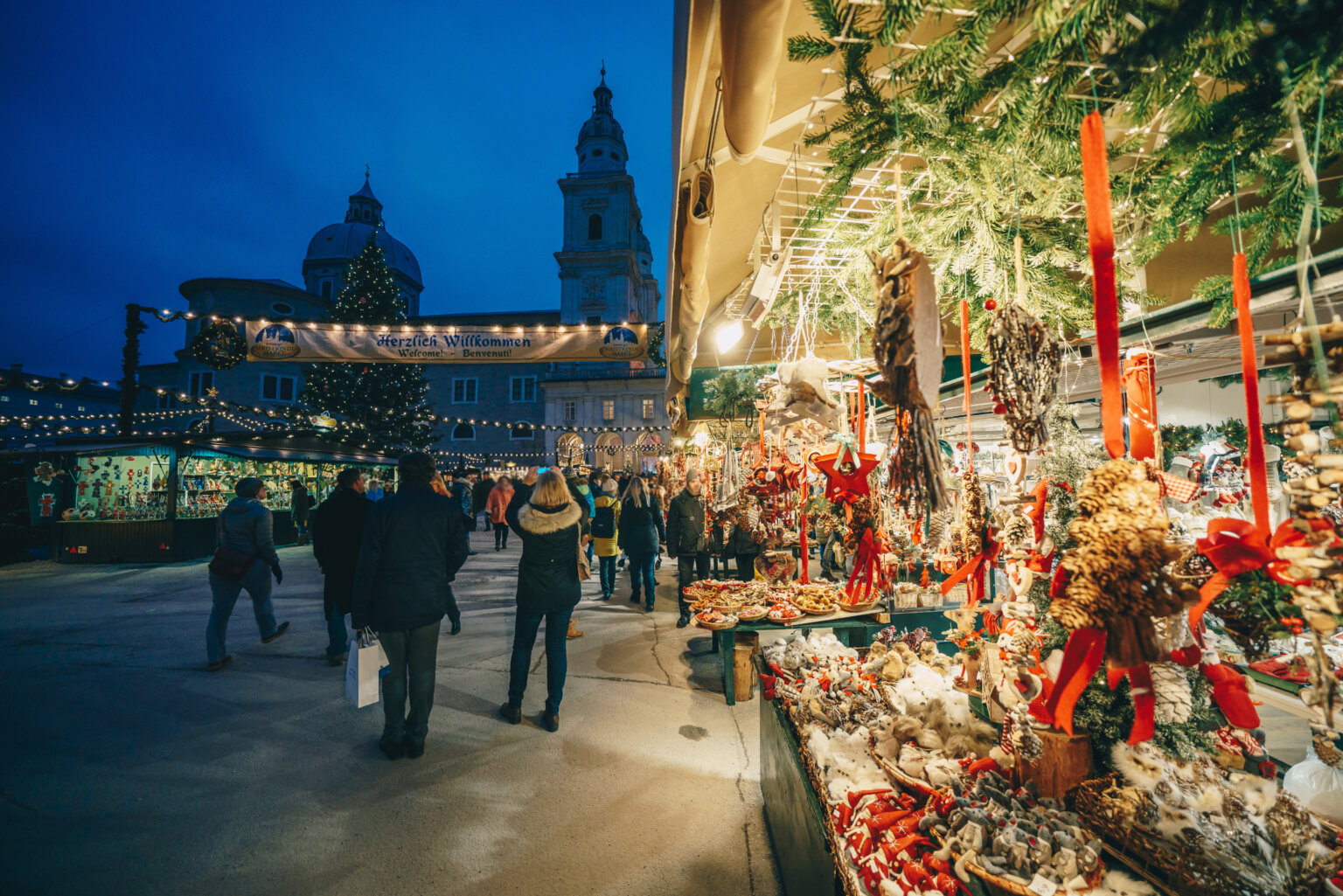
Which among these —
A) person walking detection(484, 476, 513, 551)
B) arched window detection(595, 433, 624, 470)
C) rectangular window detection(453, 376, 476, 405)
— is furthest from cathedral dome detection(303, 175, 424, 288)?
person walking detection(484, 476, 513, 551)

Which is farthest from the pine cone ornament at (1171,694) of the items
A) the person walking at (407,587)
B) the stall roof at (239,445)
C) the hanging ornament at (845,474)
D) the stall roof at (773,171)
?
the stall roof at (239,445)

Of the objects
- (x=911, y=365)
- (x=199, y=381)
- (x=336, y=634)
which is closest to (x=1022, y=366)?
(x=911, y=365)

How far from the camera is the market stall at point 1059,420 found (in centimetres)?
102

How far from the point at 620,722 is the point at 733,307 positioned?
10.8 feet

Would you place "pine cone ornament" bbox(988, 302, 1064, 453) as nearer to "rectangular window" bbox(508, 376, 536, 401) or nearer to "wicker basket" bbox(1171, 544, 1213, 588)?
"wicker basket" bbox(1171, 544, 1213, 588)

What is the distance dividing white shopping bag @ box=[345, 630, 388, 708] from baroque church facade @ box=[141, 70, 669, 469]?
82.9 ft

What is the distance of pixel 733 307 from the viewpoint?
4.15 m

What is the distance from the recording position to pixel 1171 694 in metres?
1.24

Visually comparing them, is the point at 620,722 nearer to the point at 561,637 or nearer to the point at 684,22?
the point at 561,637

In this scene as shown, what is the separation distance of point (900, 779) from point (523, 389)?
38.2m

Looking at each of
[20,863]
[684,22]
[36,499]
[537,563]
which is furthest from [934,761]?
[36,499]

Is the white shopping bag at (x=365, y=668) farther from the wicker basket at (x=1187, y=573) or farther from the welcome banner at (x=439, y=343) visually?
the welcome banner at (x=439, y=343)

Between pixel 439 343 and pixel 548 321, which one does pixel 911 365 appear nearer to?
pixel 439 343

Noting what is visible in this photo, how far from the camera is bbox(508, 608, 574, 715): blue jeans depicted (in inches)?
154
